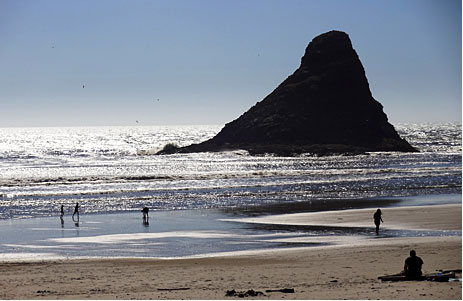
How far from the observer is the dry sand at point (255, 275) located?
574 inches

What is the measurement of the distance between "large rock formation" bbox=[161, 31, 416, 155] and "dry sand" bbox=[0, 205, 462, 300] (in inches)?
3466

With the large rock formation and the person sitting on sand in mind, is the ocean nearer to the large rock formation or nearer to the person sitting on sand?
the person sitting on sand

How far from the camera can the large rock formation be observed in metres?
117

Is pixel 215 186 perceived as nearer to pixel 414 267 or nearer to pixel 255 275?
pixel 255 275

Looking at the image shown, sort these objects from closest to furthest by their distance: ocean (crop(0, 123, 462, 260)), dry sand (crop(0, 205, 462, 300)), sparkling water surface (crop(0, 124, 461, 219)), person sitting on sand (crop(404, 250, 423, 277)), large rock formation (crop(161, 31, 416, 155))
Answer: dry sand (crop(0, 205, 462, 300))
person sitting on sand (crop(404, 250, 423, 277))
ocean (crop(0, 123, 462, 260))
sparkling water surface (crop(0, 124, 461, 219))
large rock formation (crop(161, 31, 416, 155))

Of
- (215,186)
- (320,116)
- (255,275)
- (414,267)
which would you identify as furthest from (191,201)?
(320,116)

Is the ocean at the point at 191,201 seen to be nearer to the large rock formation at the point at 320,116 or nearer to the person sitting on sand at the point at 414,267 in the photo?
the person sitting on sand at the point at 414,267

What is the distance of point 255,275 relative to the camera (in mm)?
17688

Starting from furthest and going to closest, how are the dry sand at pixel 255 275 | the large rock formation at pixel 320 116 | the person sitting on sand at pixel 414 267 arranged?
1. the large rock formation at pixel 320 116
2. the person sitting on sand at pixel 414 267
3. the dry sand at pixel 255 275

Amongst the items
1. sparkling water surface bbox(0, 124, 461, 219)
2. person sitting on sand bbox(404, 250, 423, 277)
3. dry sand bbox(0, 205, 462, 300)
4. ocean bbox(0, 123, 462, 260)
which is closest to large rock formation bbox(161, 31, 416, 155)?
ocean bbox(0, 123, 462, 260)

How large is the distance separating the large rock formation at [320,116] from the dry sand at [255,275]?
88046 mm

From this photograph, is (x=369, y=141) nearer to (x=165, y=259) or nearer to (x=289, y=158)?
(x=289, y=158)

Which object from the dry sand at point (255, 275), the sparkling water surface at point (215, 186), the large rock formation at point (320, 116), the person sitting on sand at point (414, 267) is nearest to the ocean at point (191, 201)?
the sparkling water surface at point (215, 186)

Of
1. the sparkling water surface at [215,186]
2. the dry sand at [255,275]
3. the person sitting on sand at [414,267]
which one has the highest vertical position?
the sparkling water surface at [215,186]
